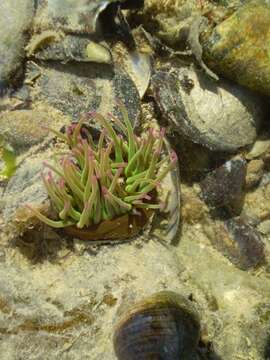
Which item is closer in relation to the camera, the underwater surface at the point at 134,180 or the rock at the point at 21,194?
the underwater surface at the point at 134,180

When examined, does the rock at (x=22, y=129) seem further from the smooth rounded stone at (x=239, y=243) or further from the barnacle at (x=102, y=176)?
the smooth rounded stone at (x=239, y=243)

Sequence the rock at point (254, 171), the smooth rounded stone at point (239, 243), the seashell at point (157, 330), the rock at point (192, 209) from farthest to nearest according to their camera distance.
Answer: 1. the rock at point (254, 171)
2. the rock at point (192, 209)
3. the smooth rounded stone at point (239, 243)
4. the seashell at point (157, 330)

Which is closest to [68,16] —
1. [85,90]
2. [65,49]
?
[65,49]

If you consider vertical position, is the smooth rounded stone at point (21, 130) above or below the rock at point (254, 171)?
above

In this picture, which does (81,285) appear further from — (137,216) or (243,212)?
(243,212)

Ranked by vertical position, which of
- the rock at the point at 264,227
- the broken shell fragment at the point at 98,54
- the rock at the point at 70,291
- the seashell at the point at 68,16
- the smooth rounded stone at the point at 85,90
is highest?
the seashell at the point at 68,16

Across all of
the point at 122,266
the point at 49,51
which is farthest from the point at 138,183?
the point at 49,51

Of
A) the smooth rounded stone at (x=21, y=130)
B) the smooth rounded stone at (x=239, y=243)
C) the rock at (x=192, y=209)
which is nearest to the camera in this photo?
the smooth rounded stone at (x=21, y=130)

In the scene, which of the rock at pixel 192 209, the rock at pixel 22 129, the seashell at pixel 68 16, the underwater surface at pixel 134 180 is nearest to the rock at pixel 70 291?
the underwater surface at pixel 134 180
